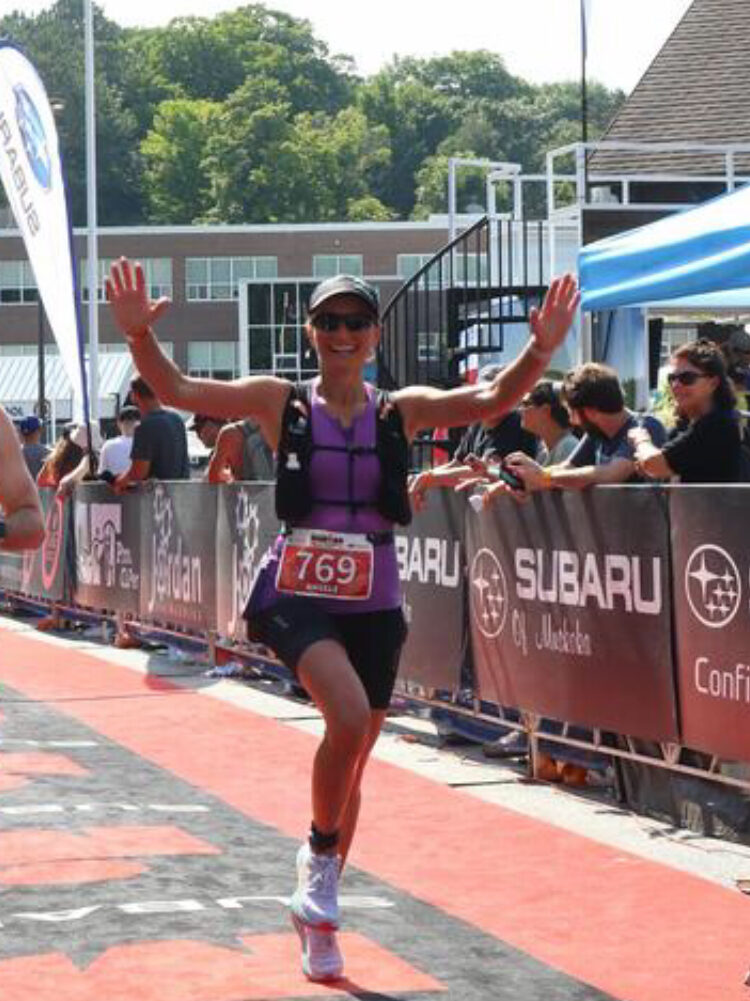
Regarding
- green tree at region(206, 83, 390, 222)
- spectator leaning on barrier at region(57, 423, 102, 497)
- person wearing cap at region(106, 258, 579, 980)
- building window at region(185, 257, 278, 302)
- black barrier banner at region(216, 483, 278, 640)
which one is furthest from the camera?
green tree at region(206, 83, 390, 222)

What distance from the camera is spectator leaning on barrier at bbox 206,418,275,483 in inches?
600

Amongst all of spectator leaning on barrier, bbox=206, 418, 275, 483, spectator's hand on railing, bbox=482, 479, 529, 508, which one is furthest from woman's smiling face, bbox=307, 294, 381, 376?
spectator leaning on barrier, bbox=206, 418, 275, 483

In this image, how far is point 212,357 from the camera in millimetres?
113250

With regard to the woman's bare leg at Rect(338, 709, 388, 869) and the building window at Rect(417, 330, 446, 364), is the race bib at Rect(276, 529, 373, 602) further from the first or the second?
the building window at Rect(417, 330, 446, 364)

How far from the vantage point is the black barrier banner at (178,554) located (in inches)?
615

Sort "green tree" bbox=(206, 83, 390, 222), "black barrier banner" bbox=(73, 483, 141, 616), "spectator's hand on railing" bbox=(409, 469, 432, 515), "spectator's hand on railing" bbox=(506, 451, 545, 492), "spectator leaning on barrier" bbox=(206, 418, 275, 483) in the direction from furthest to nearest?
1. "green tree" bbox=(206, 83, 390, 222)
2. "black barrier banner" bbox=(73, 483, 141, 616)
3. "spectator leaning on barrier" bbox=(206, 418, 275, 483)
4. "spectator's hand on railing" bbox=(409, 469, 432, 515)
5. "spectator's hand on railing" bbox=(506, 451, 545, 492)

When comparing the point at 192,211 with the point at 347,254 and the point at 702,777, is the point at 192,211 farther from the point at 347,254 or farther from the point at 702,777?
the point at 702,777

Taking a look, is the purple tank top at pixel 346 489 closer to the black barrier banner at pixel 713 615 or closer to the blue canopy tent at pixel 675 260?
the black barrier banner at pixel 713 615

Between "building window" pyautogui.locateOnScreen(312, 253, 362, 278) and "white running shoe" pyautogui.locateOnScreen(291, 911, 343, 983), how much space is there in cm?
10243

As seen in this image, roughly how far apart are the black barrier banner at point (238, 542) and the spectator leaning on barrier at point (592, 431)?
159 inches

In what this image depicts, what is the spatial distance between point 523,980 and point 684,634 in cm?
255

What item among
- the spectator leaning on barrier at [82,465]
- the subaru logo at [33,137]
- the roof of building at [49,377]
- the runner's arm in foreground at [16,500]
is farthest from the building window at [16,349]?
the runner's arm in foreground at [16,500]

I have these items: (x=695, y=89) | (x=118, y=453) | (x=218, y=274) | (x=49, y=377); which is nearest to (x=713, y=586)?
(x=118, y=453)

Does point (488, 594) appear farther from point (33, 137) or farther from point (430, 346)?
point (430, 346)
